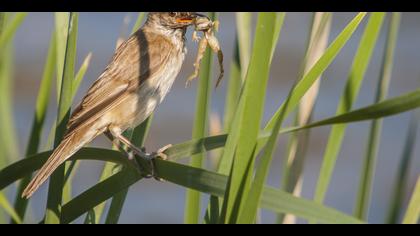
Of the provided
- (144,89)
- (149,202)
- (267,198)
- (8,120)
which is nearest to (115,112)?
(144,89)

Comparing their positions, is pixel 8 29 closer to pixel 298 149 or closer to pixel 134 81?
pixel 134 81

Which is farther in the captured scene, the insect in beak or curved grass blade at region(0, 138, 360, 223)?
the insect in beak

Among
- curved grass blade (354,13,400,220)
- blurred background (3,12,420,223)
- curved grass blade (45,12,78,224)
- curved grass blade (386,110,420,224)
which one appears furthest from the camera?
blurred background (3,12,420,223)

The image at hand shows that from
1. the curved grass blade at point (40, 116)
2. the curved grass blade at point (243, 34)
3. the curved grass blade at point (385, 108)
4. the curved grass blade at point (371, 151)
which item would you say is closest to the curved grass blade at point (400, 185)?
the curved grass blade at point (371, 151)

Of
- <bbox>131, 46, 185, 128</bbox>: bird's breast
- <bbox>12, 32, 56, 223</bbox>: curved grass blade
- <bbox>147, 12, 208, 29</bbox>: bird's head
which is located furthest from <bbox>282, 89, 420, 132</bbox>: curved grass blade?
<bbox>147, 12, 208, 29</bbox>: bird's head

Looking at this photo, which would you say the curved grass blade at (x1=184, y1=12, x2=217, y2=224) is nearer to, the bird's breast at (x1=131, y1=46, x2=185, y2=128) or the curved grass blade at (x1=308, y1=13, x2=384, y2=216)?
the curved grass blade at (x1=308, y1=13, x2=384, y2=216)

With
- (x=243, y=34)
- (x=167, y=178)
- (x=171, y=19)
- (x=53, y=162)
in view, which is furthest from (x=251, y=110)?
(x=171, y=19)

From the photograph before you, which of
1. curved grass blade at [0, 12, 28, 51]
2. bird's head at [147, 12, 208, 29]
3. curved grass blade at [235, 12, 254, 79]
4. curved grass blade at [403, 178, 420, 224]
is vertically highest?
bird's head at [147, 12, 208, 29]

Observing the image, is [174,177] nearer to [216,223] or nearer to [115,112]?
[216,223]
